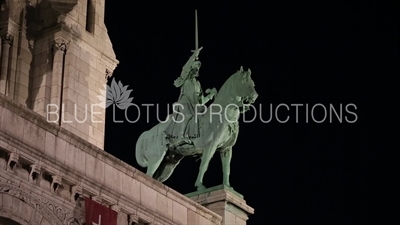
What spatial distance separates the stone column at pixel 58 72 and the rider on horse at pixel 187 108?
16.9ft

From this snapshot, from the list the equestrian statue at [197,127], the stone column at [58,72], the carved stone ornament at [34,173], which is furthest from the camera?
the equestrian statue at [197,127]

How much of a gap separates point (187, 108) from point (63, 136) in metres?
13.1

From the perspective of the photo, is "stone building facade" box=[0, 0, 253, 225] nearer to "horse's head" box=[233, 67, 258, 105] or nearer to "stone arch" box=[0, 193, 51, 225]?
"stone arch" box=[0, 193, 51, 225]

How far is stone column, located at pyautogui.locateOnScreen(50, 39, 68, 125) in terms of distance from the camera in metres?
36.9

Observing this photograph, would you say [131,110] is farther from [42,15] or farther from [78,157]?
[78,157]


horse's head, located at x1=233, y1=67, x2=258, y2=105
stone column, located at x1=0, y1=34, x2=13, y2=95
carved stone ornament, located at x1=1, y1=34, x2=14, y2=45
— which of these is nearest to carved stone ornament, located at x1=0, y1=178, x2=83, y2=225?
stone column, located at x1=0, y1=34, x2=13, y2=95

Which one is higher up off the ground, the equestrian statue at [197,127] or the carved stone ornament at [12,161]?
the equestrian statue at [197,127]

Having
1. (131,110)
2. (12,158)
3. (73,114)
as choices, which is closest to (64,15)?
(73,114)

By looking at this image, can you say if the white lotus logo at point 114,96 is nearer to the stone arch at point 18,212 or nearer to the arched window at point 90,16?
the arched window at point 90,16

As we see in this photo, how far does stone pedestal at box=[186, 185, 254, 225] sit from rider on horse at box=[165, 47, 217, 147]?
3.69 meters

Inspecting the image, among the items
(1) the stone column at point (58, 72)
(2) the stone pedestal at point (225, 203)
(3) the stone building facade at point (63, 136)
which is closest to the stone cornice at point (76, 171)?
(3) the stone building facade at point (63, 136)

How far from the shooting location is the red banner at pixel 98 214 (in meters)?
27.4

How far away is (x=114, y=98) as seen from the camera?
4172 cm

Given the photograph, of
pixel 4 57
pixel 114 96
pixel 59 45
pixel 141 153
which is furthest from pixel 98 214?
pixel 114 96
